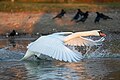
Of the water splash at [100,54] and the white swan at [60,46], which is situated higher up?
the white swan at [60,46]

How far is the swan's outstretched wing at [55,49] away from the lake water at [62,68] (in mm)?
476

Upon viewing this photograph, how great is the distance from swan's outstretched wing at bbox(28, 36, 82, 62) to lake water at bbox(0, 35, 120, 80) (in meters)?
0.48

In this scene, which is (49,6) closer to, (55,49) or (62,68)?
(62,68)

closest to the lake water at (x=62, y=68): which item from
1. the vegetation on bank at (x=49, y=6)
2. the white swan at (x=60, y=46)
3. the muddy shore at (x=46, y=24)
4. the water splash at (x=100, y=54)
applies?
the water splash at (x=100, y=54)

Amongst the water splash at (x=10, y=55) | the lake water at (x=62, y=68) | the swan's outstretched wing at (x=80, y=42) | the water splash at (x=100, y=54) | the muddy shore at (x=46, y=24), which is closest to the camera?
the lake water at (x=62, y=68)

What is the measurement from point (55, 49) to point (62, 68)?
107cm

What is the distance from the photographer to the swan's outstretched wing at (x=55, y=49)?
1184 cm

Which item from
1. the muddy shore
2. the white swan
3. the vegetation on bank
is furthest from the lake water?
the vegetation on bank

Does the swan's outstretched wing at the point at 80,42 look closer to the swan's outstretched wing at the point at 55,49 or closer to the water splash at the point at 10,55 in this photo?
the swan's outstretched wing at the point at 55,49

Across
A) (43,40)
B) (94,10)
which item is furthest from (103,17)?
(43,40)

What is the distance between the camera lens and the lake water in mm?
12234

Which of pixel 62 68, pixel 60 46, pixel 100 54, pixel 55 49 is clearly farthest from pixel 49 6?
pixel 55 49

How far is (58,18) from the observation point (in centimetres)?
2847

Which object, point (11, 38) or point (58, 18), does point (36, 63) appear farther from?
point (58, 18)
